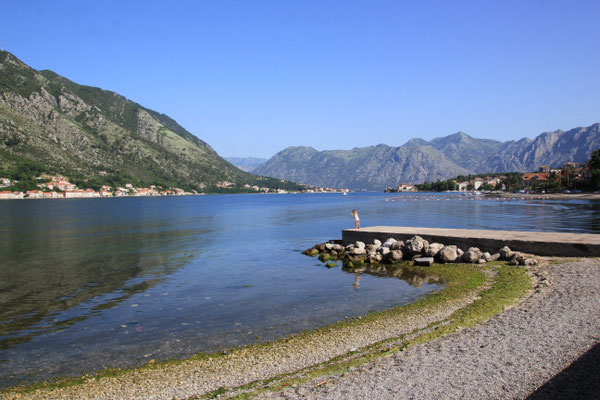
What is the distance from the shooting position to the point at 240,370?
30.7 feet

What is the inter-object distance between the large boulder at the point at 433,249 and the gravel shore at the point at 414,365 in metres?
11.3

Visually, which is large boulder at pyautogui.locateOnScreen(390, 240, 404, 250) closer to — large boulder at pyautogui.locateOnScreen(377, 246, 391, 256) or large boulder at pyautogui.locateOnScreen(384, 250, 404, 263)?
large boulder at pyautogui.locateOnScreen(377, 246, 391, 256)

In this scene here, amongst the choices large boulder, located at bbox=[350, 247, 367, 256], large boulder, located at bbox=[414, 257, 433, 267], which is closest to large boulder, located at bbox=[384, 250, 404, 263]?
large boulder, located at bbox=[414, 257, 433, 267]

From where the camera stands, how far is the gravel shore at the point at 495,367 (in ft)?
23.5

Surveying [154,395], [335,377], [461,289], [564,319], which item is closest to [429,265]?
[461,289]

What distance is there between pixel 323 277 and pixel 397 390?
1396 cm

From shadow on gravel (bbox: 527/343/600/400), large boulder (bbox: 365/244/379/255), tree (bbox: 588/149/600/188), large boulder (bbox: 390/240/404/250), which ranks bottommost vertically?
large boulder (bbox: 365/244/379/255)

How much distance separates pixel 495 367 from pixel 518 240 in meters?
17.0

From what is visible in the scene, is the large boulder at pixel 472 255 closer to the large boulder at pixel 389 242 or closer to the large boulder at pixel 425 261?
the large boulder at pixel 425 261

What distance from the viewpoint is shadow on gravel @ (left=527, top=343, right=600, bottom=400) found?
669 cm

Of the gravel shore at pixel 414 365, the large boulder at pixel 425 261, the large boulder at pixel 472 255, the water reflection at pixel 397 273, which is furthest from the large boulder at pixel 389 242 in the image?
the gravel shore at pixel 414 365

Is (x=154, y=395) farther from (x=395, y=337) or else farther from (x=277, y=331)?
(x=395, y=337)

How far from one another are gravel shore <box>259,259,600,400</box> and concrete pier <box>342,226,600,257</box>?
10.7 m

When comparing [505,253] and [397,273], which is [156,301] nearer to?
[397,273]
